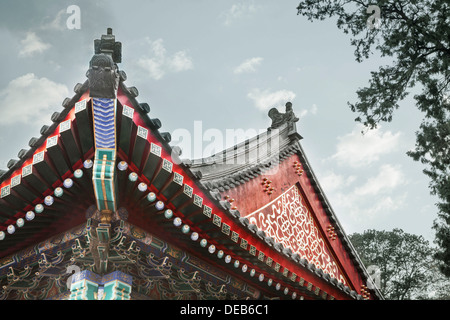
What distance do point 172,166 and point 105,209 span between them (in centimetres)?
78

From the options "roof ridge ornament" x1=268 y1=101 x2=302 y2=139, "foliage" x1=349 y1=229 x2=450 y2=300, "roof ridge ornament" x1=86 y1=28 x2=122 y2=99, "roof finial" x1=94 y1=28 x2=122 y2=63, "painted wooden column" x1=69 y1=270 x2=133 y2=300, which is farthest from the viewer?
"foliage" x1=349 y1=229 x2=450 y2=300

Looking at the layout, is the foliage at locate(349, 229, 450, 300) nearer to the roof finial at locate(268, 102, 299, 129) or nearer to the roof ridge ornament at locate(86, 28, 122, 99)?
the roof finial at locate(268, 102, 299, 129)

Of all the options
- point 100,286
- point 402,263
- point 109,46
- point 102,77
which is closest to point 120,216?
point 100,286

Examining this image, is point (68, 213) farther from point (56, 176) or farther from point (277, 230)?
point (277, 230)

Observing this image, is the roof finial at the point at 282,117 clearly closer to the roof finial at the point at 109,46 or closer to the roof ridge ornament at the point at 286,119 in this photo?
the roof ridge ornament at the point at 286,119

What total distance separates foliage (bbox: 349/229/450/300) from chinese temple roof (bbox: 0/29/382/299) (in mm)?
17968

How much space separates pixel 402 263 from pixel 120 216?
2155 cm

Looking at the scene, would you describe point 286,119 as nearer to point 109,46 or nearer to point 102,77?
point 109,46

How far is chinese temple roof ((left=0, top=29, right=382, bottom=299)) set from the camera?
4.34 meters

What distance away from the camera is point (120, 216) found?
489 centimetres

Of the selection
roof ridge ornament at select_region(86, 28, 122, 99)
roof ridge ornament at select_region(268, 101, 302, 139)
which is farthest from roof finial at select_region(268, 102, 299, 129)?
roof ridge ornament at select_region(86, 28, 122, 99)

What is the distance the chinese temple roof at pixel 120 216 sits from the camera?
4340 millimetres

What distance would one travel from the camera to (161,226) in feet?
17.1
